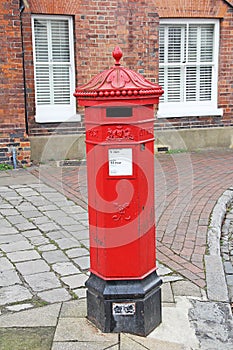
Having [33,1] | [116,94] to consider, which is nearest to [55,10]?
[33,1]

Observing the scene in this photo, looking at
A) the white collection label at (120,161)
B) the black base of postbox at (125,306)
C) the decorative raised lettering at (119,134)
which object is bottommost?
the black base of postbox at (125,306)

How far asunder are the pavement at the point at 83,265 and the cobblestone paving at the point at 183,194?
0.01 meters

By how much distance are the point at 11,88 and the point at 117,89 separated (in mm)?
6300

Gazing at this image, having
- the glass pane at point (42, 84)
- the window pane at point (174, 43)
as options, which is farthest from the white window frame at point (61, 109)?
the window pane at point (174, 43)

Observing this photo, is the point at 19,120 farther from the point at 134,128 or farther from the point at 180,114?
the point at 134,128

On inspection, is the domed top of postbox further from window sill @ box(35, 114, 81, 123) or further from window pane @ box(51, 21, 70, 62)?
window pane @ box(51, 21, 70, 62)

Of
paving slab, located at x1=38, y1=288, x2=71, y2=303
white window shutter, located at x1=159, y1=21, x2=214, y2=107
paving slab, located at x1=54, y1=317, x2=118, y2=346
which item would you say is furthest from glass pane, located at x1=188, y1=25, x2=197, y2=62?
paving slab, located at x1=54, y1=317, x2=118, y2=346

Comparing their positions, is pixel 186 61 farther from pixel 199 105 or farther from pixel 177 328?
pixel 177 328

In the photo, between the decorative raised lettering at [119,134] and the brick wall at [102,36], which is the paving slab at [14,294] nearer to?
the decorative raised lettering at [119,134]

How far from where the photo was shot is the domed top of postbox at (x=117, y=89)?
272 cm

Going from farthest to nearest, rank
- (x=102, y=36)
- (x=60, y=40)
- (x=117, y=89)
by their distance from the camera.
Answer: (x=102, y=36) → (x=60, y=40) → (x=117, y=89)

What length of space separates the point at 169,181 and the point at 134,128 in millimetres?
4959

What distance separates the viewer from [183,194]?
266 inches

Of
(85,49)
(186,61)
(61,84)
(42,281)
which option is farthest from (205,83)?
(42,281)
